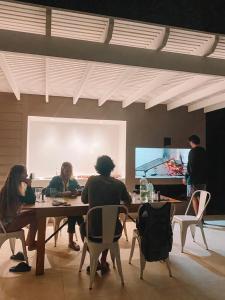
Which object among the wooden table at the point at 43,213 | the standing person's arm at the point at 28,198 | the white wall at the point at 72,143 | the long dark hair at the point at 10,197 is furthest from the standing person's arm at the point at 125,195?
the white wall at the point at 72,143

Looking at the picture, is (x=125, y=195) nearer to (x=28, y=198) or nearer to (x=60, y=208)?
(x=60, y=208)

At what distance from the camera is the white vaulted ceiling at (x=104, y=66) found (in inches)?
97.3

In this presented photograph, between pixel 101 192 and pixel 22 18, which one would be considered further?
pixel 101 192

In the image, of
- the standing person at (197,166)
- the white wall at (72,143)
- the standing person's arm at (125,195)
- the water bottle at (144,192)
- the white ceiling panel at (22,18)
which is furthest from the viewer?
the white wall at (72,143)

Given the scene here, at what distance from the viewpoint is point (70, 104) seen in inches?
217

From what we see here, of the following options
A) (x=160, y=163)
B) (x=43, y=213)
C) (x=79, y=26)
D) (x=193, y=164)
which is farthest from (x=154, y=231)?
(x=160, y=163)

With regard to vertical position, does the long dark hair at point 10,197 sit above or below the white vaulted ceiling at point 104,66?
below

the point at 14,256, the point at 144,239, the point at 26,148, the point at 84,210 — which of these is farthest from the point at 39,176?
the point at 144,239

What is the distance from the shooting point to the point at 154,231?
2.63 meters

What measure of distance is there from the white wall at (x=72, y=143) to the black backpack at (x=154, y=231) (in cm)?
316

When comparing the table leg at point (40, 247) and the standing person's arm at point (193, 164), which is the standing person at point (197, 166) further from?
the table leg at point (40, 247)

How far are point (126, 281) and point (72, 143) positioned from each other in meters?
3.60

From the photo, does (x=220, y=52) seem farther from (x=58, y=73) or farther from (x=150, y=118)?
(x=150, y=118)

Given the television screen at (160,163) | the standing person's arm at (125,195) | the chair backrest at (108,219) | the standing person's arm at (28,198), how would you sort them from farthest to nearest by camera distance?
1. the television screen at (160,163)
2. the standing person's arm at (28,198)
3. the standing person's arm at (125,195)
4. the chair backrest at (108,219)
